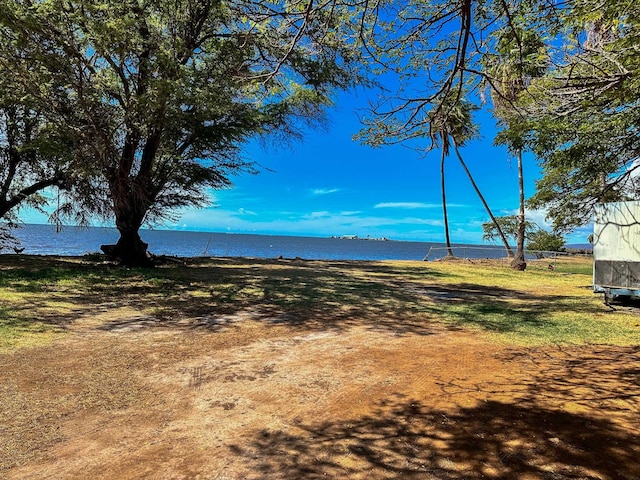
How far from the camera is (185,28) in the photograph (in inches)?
470

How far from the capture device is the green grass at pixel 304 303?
708 cm

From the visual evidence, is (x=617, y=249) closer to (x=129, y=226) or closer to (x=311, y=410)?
(x=311, y=410)

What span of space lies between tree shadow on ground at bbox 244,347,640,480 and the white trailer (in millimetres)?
6047

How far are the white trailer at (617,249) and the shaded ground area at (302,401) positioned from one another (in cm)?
364

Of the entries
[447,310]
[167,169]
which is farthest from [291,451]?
[167,169]

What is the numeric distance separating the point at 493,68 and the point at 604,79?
146 centimetres

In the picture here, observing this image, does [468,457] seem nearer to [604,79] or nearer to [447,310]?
[604,79]

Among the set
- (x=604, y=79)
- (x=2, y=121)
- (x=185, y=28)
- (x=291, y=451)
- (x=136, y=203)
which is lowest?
(x=291, y=451)

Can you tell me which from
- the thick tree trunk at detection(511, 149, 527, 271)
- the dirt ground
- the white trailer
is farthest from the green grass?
the thick tree trunk at detection(511, 149, 527, 271)

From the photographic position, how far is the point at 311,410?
3.72m

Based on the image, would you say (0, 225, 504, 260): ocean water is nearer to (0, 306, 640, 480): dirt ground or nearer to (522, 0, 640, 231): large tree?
(522, 0, 640, 231): large tree

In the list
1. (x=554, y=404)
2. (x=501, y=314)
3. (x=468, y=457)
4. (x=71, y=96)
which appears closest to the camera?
(x=468, y=457)

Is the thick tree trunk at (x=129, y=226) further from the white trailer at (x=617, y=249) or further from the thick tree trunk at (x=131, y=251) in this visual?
the white trailer at (x=617, y=249)

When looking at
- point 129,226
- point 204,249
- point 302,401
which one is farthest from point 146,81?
point 204,249
